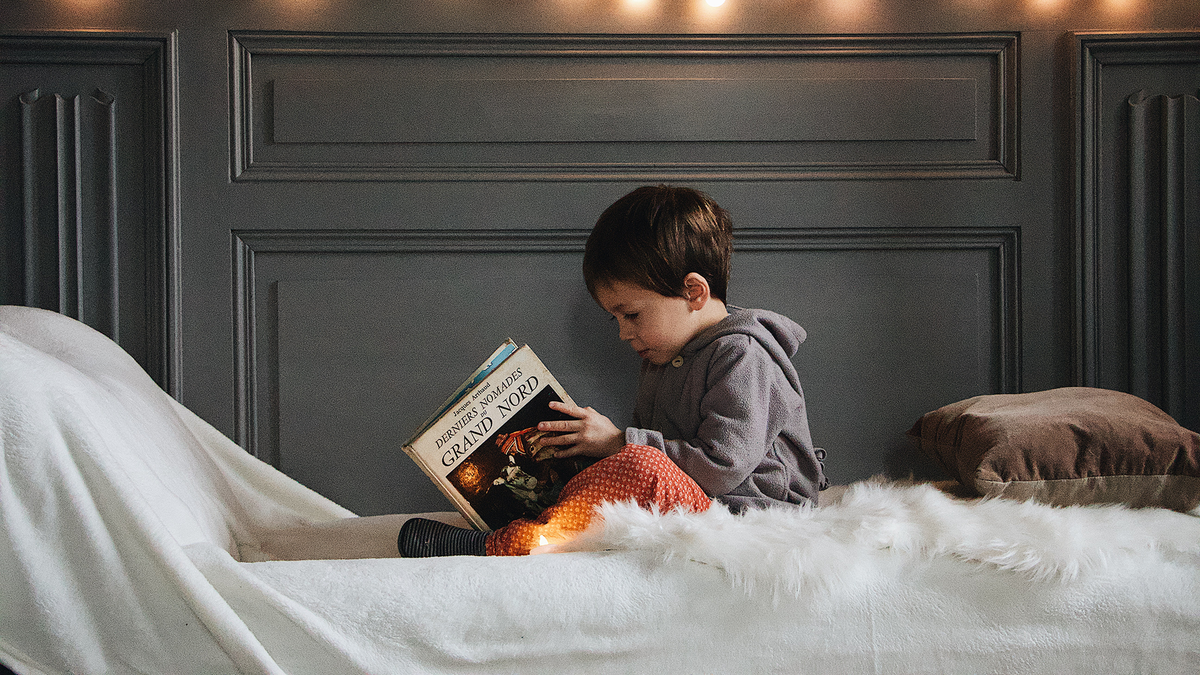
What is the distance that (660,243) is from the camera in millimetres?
973

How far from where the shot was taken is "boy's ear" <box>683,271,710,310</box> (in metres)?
0.99

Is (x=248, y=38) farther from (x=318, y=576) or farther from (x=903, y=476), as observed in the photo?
(x=903, y=476)

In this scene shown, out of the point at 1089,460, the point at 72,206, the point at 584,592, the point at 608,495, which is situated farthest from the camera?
the point at 72,206

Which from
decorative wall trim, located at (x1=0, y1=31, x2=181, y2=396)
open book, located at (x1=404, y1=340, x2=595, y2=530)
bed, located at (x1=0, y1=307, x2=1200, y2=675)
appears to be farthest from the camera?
decorative wall trim, located at (x1=0, y1=31, x2=181, y2=396)

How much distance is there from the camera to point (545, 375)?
95cm

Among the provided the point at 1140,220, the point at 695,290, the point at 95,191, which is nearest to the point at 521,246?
the point at 695,290

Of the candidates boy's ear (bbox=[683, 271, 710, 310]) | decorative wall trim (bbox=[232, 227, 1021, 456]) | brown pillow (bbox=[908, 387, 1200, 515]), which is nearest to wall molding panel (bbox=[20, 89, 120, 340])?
decorative wall trim (bbox=[232, 227, 1021, 456])

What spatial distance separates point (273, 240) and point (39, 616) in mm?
742

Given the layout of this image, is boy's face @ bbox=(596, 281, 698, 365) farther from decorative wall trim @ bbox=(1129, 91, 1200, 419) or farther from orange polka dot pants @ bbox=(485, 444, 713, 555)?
decorative wall trim @ bbox=(1129, 91, 1200, 419)

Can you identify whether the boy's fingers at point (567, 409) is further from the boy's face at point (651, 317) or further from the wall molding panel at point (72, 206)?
the wall molding panel at point (72, 206)

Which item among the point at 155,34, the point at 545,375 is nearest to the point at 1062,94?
the point at 545,375

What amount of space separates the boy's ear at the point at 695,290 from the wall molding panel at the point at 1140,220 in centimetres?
72

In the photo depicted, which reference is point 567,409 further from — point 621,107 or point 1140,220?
point 1140,220

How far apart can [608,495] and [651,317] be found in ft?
0.93
